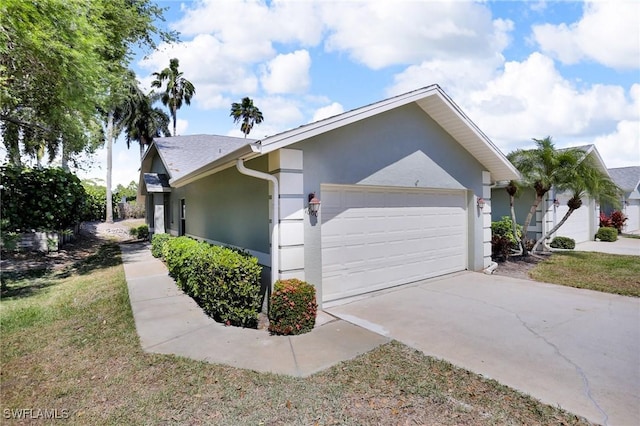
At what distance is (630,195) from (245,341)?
29.7 metres

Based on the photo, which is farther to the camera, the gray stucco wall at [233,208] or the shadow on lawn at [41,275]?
the shadow on lawn at [41,275]

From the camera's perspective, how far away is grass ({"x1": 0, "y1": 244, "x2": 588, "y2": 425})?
313 centimetres

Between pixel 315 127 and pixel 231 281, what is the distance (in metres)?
3.06

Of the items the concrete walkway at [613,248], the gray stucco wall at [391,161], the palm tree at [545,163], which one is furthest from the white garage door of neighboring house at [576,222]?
the gray stucco wall at [391,161]

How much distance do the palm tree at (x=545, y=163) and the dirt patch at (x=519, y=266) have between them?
87.0 inches

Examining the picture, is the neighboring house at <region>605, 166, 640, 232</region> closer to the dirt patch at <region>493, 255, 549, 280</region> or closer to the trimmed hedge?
the dirt patch at <region>493, 255, 549, 280</region>

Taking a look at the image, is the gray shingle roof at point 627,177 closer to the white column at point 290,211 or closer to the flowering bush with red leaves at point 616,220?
the flowering bush with red leaves at point 616,220

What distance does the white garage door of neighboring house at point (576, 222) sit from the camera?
16094 mm

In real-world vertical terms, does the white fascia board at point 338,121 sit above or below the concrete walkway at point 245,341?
above

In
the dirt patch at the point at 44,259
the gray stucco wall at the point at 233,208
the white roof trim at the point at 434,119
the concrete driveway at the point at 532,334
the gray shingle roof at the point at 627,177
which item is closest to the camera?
the concrete driveway at the point at 532,334

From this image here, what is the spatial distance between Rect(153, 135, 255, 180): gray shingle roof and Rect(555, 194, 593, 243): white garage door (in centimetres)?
1505

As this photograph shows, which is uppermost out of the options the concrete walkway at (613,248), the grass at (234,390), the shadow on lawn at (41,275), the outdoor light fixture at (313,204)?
the outdoor light fixture at (313,204)

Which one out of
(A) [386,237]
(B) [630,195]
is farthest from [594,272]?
(B) [630,195]

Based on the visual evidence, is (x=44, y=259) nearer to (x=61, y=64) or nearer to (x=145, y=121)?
(x=61, y=64)
